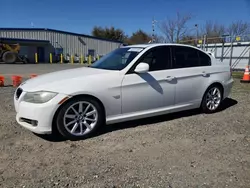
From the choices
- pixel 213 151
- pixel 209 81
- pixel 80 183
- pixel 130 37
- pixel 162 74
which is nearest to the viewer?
pixel 80 183

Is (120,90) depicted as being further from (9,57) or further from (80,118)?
(9,57)

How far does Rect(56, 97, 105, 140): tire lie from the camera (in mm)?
3756

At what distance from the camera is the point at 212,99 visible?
5.53m

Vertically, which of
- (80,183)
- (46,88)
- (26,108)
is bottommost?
(80,183)

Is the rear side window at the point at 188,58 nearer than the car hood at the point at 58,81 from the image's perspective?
No

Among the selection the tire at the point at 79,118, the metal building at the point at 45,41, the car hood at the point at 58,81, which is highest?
the metal building at the point at 45,41

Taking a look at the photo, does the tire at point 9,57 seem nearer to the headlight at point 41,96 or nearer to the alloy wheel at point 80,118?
the headlight at point 41,96

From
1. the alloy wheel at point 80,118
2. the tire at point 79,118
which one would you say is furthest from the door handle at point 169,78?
the alloy wheel at point 80,118

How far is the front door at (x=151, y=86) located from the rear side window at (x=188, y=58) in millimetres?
206

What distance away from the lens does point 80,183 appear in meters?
2.67

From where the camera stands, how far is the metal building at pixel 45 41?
35469 mm

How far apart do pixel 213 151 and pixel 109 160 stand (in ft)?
4.99

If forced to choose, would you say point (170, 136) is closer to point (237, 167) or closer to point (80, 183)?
point (237, 167)

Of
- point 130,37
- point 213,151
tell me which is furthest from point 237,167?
point 130,37
